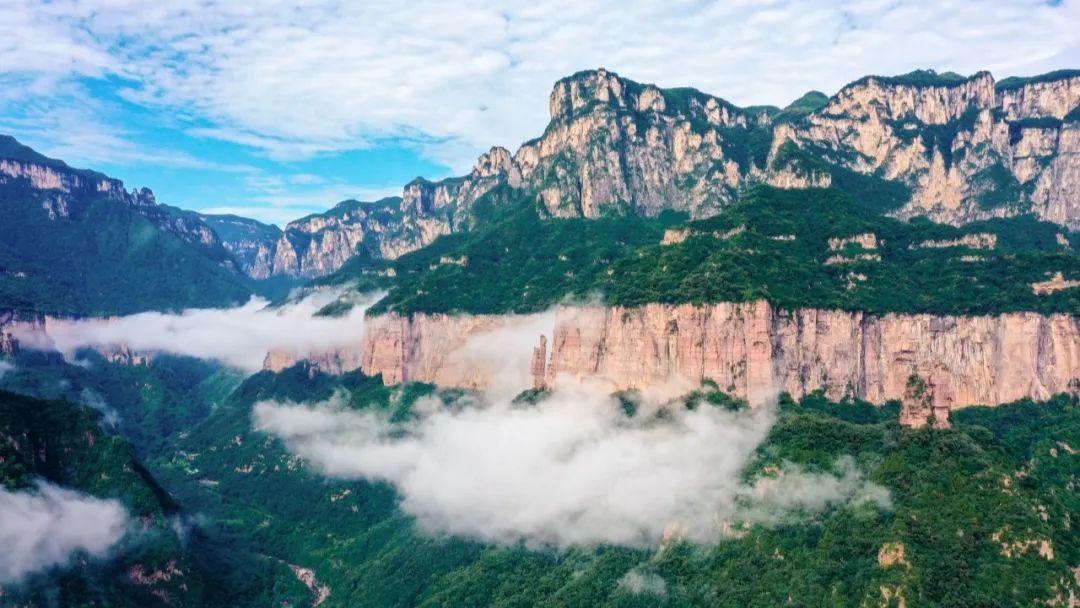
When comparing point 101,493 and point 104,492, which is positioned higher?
point 104,492

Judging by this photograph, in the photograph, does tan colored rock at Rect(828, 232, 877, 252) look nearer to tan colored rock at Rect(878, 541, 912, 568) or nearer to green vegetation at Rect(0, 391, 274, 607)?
tan colored rock at Rect(878, 541, 912, 568)

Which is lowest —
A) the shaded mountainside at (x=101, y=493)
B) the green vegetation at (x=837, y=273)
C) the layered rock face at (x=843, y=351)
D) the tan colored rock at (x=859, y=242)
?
the shaded mountainside at (x=101, y=493)

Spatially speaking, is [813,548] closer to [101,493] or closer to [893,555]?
[893,555]

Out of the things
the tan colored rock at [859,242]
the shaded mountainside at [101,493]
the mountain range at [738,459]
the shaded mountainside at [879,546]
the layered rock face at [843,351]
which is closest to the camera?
the shaded mountainside at [879,546]

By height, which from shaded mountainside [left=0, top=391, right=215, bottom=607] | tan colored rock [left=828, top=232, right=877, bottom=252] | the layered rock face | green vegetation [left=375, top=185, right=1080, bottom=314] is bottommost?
shaded mountainside [left=0, top=391, right=215, bottom=607]

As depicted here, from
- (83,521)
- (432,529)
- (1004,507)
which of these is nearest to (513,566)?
(432,529)

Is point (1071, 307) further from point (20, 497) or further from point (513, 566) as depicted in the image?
point (20, 497)

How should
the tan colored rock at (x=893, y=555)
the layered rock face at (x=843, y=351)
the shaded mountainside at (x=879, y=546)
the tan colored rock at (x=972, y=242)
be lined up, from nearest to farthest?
the shaded mountainside at (x=879, y=546), the tan colored rock at (x=893, y=555), the layered rock face at (x=843, y=351), the tan colored rock at (x=972, y=242)

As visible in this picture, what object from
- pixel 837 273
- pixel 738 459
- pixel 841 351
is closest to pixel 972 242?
pixel 837 273

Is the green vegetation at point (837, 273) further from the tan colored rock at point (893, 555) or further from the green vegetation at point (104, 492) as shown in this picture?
the green vegetation at point (104, 492)

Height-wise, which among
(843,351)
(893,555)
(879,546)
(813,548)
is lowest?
(813,548)

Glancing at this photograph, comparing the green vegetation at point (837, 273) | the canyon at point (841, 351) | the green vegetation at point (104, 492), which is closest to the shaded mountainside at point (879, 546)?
the canyon at point (841, 351)

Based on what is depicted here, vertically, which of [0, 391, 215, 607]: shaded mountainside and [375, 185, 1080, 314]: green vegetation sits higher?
[375, 185, 1080, 314]: green vegetation

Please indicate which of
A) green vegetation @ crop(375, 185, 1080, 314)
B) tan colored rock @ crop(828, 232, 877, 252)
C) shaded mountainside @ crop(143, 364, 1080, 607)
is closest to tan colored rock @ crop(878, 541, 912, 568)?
shaded mountainside @ crop(143, 364, 1080, 607)
